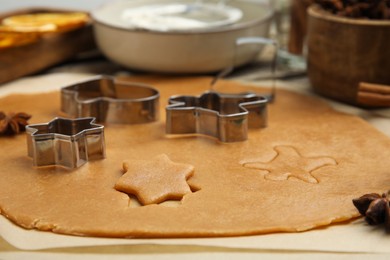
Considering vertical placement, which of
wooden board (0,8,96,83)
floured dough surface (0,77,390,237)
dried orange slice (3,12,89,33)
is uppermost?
dried orange slice (3,12,89,33)

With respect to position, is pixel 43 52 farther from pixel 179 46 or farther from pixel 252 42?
pixel 252 42

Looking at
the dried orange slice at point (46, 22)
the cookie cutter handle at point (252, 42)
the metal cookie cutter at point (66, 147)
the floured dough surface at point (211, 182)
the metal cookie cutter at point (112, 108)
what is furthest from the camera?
the dried orange slice at point (46, 22)

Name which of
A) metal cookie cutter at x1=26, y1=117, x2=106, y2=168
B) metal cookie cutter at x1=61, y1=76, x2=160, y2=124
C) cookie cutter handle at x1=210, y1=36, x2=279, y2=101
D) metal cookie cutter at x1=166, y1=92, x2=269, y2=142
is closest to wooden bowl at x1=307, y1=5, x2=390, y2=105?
cookie cutter handle at x1=210, y1=36, x2=279, y2=101

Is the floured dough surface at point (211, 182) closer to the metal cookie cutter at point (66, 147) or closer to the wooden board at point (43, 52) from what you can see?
the metal cookie cutter at point (66, 147)

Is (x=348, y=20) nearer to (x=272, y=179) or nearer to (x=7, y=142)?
(x=272, y=179)

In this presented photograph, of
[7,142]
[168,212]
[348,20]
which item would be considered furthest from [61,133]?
[348,20]

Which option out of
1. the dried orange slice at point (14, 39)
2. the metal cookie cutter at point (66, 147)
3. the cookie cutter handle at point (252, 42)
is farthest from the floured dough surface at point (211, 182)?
the dried orange slice at point (14, 39)

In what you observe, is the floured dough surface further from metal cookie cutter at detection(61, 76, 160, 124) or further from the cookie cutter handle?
the cookie cutter handle
